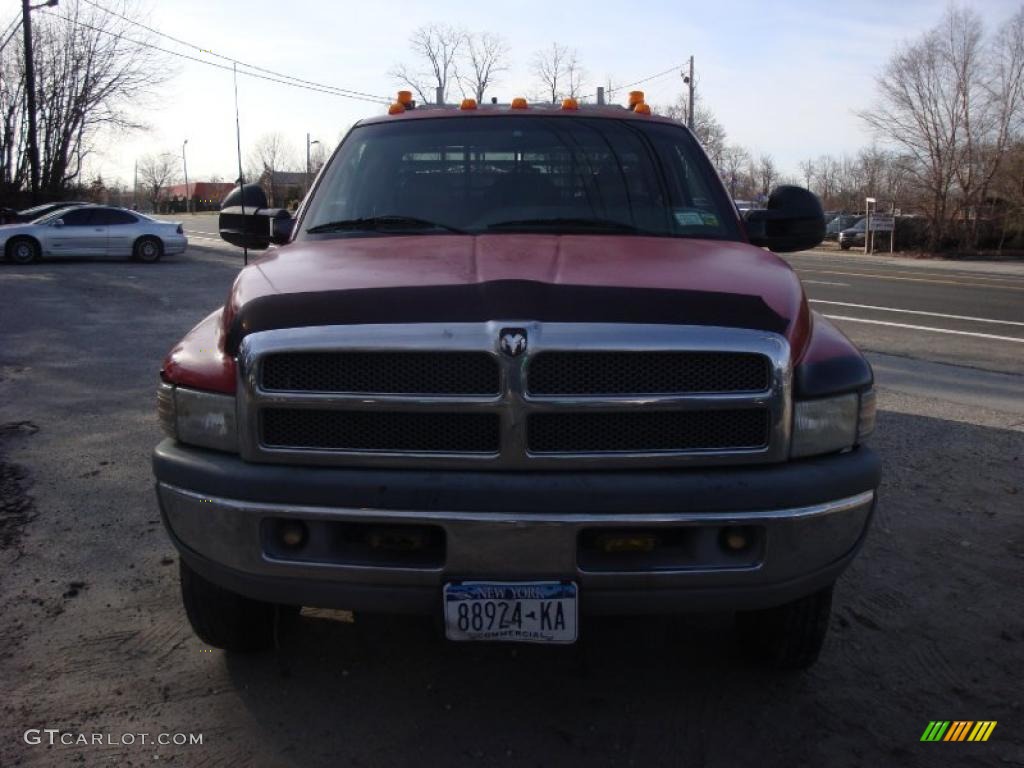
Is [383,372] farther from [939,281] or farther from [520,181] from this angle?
[939,281]

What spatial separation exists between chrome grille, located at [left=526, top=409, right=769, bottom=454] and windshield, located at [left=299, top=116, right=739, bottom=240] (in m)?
1.21

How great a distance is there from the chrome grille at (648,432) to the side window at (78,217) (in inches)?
919

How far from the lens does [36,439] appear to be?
20.0ft

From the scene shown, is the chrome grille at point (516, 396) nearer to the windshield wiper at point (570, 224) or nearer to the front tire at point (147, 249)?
the windshield wiper at point (570, 224)

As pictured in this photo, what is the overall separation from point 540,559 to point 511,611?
0.18m

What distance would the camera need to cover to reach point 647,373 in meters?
2.54

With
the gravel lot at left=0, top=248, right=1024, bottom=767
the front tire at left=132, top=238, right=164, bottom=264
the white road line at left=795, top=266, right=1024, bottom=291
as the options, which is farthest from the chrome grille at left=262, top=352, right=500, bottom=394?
the front tire at left=132, top=238, right=164, bottom=264

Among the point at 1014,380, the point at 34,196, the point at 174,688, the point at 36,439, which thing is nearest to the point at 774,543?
the point at 174,688

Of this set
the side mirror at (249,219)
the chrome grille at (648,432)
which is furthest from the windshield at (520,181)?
the chrome grille at (648,432)

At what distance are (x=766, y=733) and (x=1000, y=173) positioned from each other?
Answer: 40541 mm

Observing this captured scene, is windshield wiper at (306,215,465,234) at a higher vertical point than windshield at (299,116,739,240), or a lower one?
lower

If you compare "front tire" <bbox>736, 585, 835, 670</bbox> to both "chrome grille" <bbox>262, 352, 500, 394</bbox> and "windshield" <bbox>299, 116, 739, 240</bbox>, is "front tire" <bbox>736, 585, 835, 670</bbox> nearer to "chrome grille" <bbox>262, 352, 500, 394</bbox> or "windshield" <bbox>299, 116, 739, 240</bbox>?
"chrome grille" <bbox>262, 352, 500, 394</bbox>

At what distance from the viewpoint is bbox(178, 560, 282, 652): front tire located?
3037mm

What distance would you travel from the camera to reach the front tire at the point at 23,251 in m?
22.0
